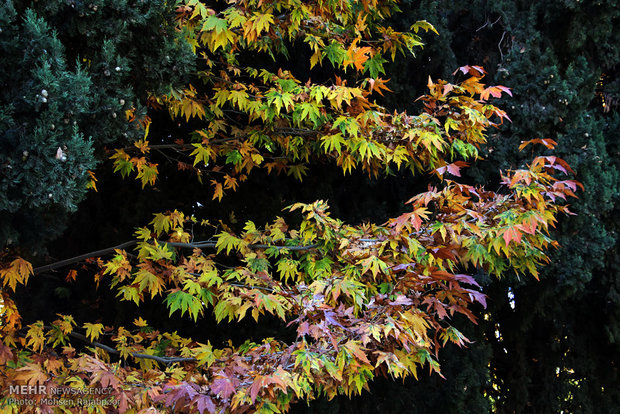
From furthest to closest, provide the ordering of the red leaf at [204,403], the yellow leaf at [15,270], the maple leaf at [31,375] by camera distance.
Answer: the yellow leaf at [15,270] → the maple leaf at [31,375] → the red leaf at [204,403]

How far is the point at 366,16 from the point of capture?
348cm

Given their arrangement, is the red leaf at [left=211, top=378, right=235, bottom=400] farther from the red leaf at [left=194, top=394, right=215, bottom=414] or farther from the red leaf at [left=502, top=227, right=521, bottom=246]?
the red leaf at [left=502, top=227, right=521, bottom=246]

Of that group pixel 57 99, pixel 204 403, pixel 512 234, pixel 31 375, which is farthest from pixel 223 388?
pixel 512 234

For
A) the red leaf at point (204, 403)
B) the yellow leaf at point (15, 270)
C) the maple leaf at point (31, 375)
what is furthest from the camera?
the yellow leaf at point (15, 270)

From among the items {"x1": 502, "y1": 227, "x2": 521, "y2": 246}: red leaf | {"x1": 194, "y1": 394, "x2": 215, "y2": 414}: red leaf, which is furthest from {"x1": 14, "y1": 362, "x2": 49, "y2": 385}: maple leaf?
{"x1": 502, "y1": 227, "x2": 521, "y2": 246}: red leaf

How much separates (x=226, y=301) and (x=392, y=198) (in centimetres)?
235

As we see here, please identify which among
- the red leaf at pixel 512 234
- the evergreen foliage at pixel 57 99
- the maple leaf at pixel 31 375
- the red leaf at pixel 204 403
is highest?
the evergreen foliage at pixel 57 99

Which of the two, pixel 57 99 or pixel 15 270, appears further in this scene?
pixel 15 270

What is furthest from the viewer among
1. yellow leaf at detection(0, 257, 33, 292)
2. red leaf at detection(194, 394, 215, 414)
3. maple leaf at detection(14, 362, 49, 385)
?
yellow leaf at detection(0, 257, 33, 292)

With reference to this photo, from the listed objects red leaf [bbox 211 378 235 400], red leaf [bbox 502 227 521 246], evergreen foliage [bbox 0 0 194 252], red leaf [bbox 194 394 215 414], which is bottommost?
red leaf [bbox 194 394 215 414]

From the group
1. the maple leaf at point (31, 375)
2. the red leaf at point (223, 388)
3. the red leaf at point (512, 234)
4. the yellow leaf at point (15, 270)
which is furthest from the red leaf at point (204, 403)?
the red leaf at point (512, 234)

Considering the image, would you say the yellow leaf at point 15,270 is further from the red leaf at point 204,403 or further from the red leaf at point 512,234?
the red leaf at point 512,234

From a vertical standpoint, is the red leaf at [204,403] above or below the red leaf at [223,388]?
below

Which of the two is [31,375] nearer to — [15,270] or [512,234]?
[15,270]
